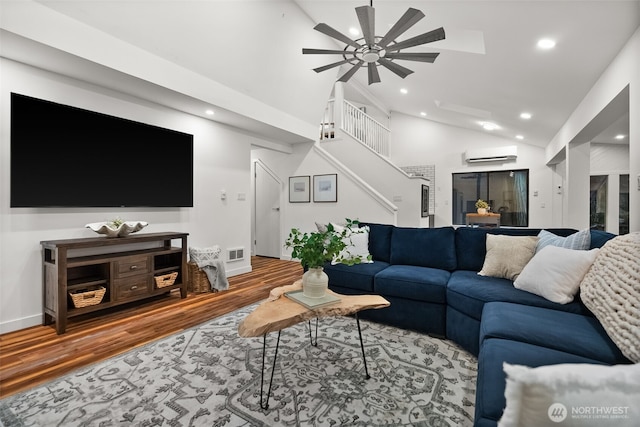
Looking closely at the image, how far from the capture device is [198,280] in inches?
158

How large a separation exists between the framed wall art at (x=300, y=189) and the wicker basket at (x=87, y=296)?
3.77 m

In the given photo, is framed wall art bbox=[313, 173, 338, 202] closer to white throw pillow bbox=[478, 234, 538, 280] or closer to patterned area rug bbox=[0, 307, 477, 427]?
white throw pillow bbox=[478, 234, 538, 280]

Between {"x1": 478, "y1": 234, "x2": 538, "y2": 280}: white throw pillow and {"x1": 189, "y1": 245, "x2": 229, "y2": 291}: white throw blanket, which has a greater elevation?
{"x1": 478, "y1": 234, "x2": 538, "y2": 280}: white throw pillow

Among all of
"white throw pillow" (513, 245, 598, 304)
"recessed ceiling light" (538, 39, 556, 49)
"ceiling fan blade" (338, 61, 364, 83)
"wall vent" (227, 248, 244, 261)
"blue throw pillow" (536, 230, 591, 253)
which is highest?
"ceiling fan blade" (338, 61, 364, 83)

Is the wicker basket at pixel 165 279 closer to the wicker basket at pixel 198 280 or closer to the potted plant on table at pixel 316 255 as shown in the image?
the wicker basket at pixel 198 280

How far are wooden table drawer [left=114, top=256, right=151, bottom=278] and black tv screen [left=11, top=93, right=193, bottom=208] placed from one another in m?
0.67

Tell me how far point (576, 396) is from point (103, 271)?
3766 millimetres

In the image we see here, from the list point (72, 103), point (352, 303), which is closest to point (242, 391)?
point (352, 303)

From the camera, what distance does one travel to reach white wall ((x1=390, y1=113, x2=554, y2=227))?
7.22 m

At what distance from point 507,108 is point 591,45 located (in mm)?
2504

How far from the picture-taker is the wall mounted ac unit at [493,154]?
7281 millimetres

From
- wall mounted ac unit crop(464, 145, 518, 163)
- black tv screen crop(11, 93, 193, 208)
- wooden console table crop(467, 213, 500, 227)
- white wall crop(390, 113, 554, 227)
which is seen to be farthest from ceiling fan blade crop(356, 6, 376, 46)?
white wall crop(390, 113, 554, 227)

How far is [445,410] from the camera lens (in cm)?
167

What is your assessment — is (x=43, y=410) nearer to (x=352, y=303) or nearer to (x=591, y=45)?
(x=352, y=303)
